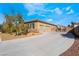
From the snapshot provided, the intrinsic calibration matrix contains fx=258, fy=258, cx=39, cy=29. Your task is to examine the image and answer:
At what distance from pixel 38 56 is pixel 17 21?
711 mm

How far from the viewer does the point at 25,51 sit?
4.36m

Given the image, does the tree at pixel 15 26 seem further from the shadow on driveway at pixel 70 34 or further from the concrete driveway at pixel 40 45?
the shadow on driveway at pixel 70 34

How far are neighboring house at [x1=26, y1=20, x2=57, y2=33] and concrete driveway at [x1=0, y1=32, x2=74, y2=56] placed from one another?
0.28 feet

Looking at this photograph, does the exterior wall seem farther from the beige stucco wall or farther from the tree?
the tree

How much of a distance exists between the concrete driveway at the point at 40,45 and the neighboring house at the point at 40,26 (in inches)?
3.4

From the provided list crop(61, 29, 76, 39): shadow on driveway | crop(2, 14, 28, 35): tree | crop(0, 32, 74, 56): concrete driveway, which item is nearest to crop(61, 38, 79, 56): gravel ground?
crop(0, 32, 74, 56): concrete driveway

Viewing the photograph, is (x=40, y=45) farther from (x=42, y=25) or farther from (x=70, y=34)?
(x=70, y=34)

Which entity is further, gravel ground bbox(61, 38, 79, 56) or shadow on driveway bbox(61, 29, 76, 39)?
shadow on driveway bbox(61, 29, 76, 39)

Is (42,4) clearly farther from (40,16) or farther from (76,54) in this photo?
(76,54)

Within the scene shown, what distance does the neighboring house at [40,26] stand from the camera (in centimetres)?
440

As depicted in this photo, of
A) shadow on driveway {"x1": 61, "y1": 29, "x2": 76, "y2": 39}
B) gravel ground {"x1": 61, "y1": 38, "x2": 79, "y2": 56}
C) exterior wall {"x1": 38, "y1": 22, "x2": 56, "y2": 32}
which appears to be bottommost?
gravel ground {"x1": 61, "y1": 38, "x2": 79, "y2": 56}

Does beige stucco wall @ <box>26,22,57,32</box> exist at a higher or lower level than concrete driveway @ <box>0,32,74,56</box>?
higher

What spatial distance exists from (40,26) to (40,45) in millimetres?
327

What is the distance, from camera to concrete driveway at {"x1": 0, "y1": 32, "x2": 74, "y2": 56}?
14.2 feet
